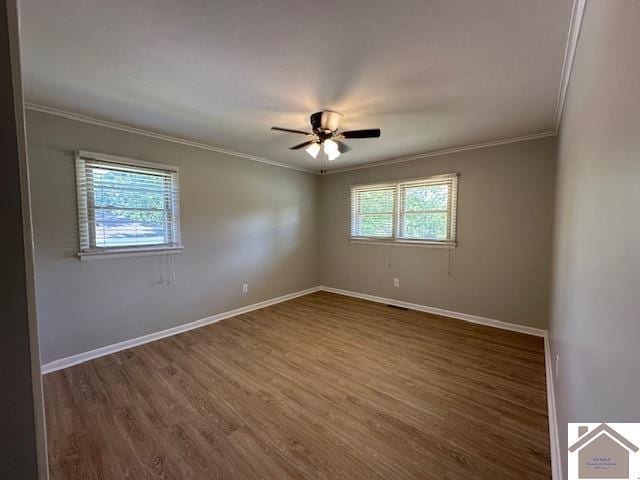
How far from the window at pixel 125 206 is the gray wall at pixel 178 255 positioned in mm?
95

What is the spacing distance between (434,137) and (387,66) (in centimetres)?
177

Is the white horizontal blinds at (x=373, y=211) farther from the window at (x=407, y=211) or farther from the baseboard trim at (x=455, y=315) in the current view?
the baseboard trim at (x=455, y=315)

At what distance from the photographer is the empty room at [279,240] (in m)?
0.84

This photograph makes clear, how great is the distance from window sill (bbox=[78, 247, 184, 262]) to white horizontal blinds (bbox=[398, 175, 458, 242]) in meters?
3.33

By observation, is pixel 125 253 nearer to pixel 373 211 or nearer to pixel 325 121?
pixel 325 121

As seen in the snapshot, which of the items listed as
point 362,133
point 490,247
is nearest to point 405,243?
point 490,247

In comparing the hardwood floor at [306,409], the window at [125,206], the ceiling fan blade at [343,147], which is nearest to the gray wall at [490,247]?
the hardwood floor at [306,409]

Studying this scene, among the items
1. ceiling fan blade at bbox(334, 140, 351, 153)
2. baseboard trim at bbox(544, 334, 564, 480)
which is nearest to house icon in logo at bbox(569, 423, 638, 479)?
baseboard trim at bbox(544, 334, 564, 480)

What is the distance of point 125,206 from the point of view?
301 cm

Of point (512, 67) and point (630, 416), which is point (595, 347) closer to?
point (630, 416)

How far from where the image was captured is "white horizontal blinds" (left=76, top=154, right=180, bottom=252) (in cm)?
275

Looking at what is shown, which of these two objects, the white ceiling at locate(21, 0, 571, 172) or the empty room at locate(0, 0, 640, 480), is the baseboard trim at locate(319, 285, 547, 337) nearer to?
the empty room at locate(0, 0, 640, 480)

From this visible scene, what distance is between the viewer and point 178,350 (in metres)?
2.99

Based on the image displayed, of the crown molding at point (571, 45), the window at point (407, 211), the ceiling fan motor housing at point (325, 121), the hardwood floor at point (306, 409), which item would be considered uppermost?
the crown molding at point (571, 45)
